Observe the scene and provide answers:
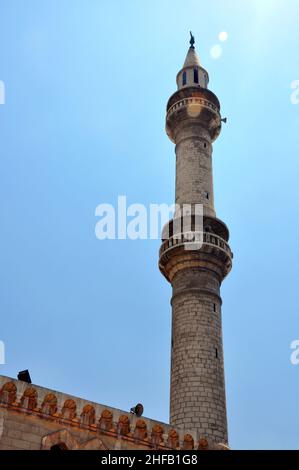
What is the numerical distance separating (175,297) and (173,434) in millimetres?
9744

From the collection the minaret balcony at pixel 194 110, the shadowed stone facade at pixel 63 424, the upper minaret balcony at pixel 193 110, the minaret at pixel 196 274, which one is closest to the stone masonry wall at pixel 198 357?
the minaret at pixel 196 274

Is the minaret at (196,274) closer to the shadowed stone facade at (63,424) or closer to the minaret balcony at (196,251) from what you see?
the minaret balcony at (196,251)

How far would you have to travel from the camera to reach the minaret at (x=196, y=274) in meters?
24.8

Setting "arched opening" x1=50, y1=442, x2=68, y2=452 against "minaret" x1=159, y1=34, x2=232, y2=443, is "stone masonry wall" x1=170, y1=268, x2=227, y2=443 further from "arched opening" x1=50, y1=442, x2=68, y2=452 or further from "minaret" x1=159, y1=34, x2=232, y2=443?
"arched opening" x1=50, y1=442, x2=68, y2=452

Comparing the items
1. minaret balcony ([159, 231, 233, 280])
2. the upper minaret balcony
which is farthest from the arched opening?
the upper minaret balcony

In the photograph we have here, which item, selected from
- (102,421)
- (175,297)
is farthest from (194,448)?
(175,297)

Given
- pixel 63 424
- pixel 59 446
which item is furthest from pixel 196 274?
pixel 59 446

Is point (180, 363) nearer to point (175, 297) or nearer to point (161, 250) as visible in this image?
point (175, 297)

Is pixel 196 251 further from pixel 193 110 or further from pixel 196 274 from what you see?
pixel 193 110

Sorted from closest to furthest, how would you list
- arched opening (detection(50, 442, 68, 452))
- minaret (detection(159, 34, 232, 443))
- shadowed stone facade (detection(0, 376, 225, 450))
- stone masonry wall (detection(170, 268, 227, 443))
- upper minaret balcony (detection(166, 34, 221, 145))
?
shadowed stone facade (detection(0, 376, 225, 450)), arched opening (detection(50, 442, 68, 452)), stone masonry wall (detection(170, 268, 227, 443)), minaret (detection(159, 34, 232, 443)), upper minaret balcony (detection(166, 34, 221, 145))

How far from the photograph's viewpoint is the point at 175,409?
82.8ft

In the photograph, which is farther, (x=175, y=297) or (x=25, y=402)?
(x=175, y=297)

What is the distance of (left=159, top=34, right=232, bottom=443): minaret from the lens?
24844 millimetres
